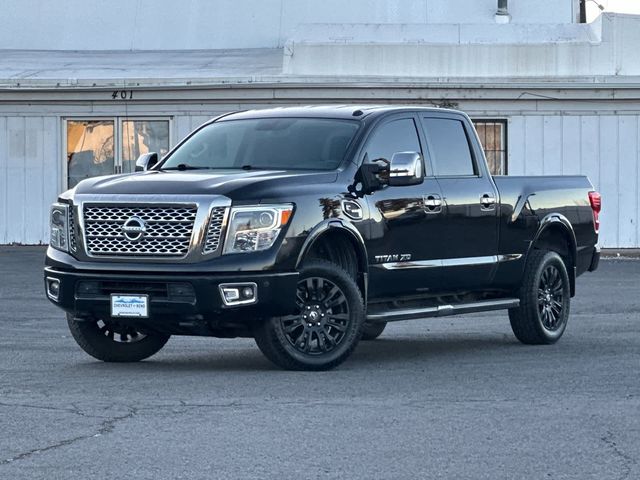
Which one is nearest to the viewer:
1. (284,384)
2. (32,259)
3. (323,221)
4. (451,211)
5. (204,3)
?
(284,384)

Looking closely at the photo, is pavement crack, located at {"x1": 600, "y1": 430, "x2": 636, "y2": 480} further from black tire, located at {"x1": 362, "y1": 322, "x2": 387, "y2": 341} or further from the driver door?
black tire, located at {"x1": 362, "y1": 322, "x2": 387, "y2": 341}

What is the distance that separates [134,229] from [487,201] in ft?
10.9

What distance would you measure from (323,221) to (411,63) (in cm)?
1694

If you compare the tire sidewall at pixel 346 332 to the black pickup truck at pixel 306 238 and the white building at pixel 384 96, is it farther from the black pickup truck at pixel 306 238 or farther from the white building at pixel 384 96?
the white building at pixel 384 96

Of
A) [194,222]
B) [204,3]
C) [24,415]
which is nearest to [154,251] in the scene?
[194,222]

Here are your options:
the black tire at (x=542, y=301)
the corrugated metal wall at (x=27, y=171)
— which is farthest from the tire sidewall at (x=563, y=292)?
the corrugated metal wall at (x=27, y=171)

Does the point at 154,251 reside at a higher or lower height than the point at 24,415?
higher

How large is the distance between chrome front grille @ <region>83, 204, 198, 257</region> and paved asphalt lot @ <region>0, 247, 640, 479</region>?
0.86 meters

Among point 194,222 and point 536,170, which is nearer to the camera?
point 194,222

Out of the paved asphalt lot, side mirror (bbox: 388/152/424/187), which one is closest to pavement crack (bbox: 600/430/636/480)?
the paved asphalt lot

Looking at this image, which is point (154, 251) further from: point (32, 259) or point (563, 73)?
point (563, 73)

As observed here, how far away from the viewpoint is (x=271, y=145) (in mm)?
11797

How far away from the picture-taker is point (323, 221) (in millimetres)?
10703

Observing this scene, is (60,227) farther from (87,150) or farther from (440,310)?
(87,150)
